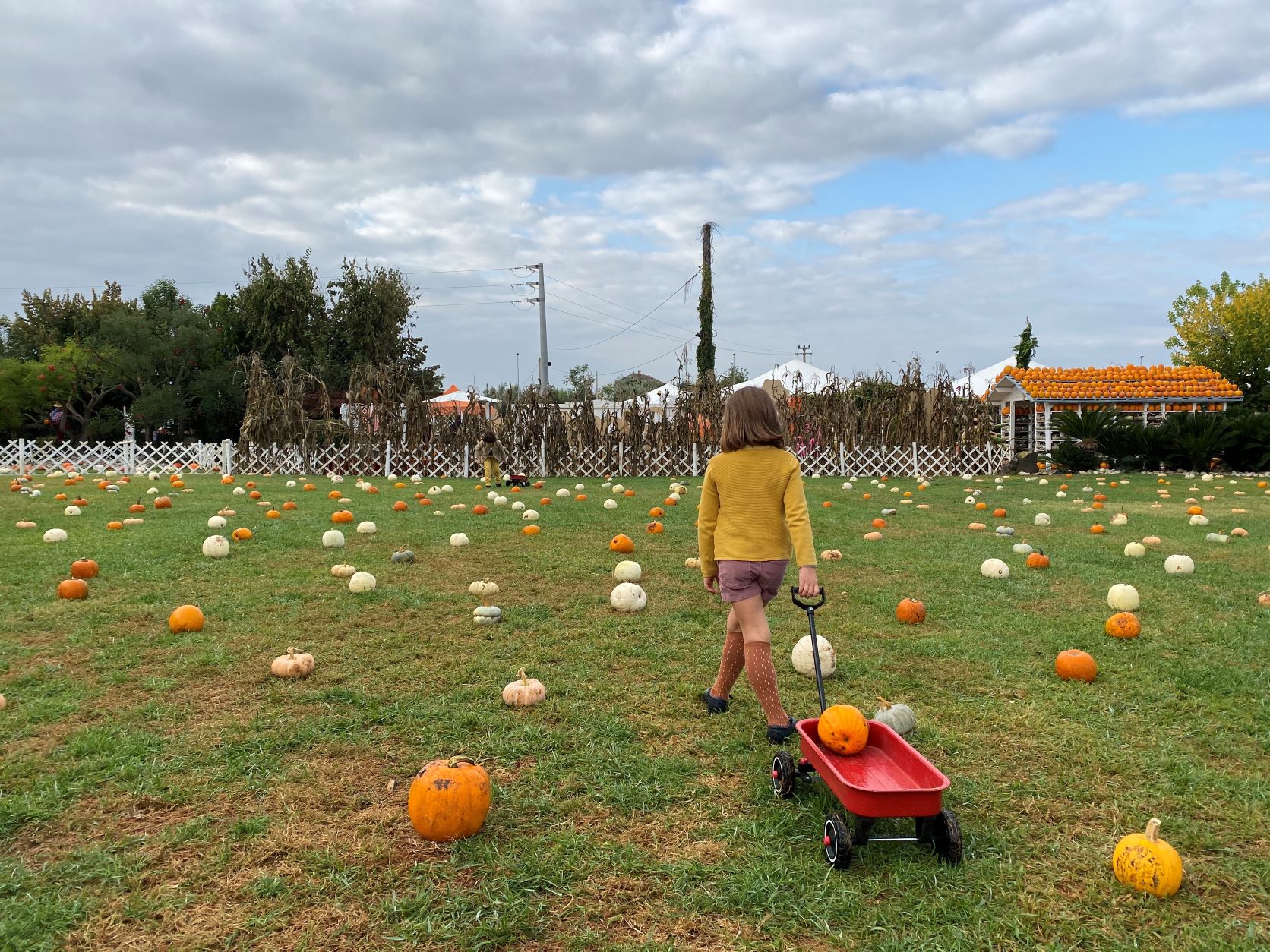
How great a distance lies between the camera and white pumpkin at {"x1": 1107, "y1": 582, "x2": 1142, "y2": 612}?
6.02 m

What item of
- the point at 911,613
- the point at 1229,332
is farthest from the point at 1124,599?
the point at 1229,332

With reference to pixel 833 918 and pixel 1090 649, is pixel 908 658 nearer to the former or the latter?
pixel 1090 649

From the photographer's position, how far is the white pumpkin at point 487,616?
5.67 metres

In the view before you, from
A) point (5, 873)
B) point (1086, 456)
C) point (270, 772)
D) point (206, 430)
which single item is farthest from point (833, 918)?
point (206, 430)

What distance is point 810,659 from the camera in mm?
4590

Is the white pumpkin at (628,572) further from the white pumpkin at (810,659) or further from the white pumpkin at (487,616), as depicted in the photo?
the white pumpkin at (810,659)

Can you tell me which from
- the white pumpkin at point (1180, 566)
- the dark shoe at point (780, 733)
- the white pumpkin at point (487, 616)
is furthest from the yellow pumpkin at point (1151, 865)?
the white pumpkin at point (1180, 566)

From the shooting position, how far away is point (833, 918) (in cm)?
247

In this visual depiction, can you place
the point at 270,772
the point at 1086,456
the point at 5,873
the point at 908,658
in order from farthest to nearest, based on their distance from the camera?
the point at 1086,456
the point at 908,658
the point at 270,772
the point at 5,873

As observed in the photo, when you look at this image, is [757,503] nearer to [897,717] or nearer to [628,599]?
[897,717]

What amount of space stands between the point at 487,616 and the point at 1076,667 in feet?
12.1

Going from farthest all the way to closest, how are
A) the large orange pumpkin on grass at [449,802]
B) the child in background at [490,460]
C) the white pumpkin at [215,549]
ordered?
the child in background at [490,460]
the white pumpkin at [215,549]
the large orange pumpkin on grass at [449,802]

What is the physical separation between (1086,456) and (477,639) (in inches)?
843

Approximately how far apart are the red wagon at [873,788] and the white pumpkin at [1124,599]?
12.8ft
